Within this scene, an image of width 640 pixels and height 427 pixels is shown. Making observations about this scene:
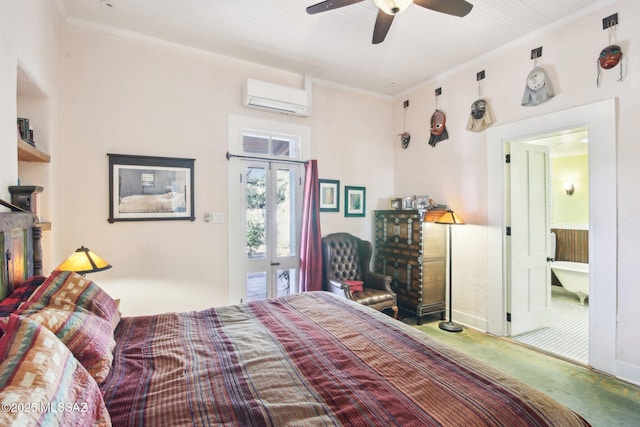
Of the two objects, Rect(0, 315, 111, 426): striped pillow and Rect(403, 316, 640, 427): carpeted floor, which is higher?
Rect(0, 315, 111, 426): striped pillow

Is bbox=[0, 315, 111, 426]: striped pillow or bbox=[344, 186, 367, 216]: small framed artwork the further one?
bbox=[344, 186, 367, 216]: small framed artwork

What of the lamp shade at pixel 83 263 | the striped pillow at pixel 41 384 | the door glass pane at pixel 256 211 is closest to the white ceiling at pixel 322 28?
the door glass pane at pixel 256 211

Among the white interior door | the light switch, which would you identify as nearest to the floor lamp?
the white interior door

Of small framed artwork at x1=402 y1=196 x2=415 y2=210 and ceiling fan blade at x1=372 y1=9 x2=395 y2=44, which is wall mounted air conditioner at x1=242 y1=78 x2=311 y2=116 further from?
small framed artwork at x1=402 y1=196 x2=415 y2=210

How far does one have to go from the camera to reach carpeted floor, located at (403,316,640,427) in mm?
2057

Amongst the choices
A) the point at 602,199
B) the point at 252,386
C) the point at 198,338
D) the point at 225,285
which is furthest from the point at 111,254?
the point at 602,199

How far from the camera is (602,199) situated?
99.8 inches

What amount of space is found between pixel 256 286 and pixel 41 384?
2893 mm

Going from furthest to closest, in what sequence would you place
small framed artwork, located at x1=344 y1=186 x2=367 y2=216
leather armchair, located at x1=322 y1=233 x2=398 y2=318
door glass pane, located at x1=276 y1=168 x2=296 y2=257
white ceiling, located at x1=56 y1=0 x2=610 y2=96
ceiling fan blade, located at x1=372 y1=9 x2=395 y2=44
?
small framed artwork, located at x1=344 y1=186 x2=367 y2=216
door glass pane, located at x1=276 y1=168 x2=296 y2=257
leather armchair, located at x1=322 y1=233 x2=398 y2=318
white ceiling, located at x1=56 y1=0 x2=610 y2=96
ceiling fan blade, located at x1=372 y1=9 x2=395 y2=44

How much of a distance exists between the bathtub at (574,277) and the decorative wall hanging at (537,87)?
2991 millimetres

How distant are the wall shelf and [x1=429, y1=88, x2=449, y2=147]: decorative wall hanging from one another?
3.99m

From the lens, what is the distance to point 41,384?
2.61 ft

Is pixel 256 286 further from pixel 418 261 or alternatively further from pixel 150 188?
pixel 418 261

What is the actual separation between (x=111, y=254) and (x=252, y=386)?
2475mm
